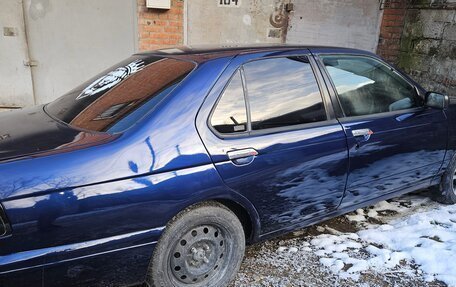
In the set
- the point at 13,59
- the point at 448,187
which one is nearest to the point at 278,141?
the point at 448,187

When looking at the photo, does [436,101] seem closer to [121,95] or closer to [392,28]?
[121,95]

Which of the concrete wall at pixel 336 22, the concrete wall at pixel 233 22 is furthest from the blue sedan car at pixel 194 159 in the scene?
the concrete wall at pixel 336 22

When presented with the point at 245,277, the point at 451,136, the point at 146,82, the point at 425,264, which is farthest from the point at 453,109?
the point at 146,82

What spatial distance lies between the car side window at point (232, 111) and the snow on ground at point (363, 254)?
3.56 feet

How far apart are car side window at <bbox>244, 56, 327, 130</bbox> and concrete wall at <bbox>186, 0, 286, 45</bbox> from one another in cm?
392

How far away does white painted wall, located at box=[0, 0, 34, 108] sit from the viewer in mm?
5711

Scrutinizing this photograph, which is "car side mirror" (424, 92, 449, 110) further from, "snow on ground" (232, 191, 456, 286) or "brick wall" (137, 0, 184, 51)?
"brick wall" (137, 0, 184, 51)

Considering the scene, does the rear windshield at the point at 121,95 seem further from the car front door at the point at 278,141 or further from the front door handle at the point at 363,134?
the front door handle at the point at 363,134

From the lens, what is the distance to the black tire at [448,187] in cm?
379

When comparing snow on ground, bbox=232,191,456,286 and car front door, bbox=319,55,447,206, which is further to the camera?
car front door, bbox=319,55,447,206

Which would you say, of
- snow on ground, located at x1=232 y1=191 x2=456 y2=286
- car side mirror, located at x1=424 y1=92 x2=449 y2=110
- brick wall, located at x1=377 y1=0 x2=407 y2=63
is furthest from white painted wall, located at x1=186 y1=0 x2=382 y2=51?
snow on ground, located at x1=232 y1=191 x2=456 y2=286

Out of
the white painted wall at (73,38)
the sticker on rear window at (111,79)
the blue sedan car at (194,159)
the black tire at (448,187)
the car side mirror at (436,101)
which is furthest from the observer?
the white painted wall at (73,38)

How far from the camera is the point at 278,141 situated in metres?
2.52

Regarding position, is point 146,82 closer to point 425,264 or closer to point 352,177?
point 352,177
